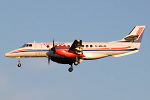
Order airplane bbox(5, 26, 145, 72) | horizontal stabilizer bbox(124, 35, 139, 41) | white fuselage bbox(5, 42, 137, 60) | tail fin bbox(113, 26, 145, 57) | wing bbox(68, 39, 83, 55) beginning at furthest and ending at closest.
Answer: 1. horizontal stabilizer bbox(124, 35, 139, 41)
2. tail fin bbox(113, 26, 145, 57)
3. white fuselage bbox(5, 42, 137, 60)
4. airplane bbox(5, 26, 145, 72)
5. wing bbox(68, 39, 83, 55)

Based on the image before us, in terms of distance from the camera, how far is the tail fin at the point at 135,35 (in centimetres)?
4784

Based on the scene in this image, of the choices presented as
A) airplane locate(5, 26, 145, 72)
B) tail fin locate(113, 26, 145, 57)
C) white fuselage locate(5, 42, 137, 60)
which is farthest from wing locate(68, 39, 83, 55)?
tail fin locate(113, 26, 145, 57)

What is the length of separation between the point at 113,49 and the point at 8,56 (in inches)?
617

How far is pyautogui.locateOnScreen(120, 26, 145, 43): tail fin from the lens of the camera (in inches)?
1884

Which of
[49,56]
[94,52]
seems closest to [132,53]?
[94,52]

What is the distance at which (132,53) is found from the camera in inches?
1860

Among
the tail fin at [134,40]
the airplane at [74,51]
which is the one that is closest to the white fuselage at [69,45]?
the airplane at [74,51]

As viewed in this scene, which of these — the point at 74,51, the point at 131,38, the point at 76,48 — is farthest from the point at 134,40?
the point at 76,48

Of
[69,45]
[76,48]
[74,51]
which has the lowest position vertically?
[74,51]

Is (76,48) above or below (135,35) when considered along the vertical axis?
below

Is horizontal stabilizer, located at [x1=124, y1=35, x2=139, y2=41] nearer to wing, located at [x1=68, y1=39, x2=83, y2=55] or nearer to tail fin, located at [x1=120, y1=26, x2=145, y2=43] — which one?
tail fin, located at [x1=120, y1=26, x2=145, y2=43]

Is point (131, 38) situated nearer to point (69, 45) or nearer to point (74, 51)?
point (69, 45)

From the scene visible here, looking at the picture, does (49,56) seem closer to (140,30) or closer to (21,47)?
(21,47)

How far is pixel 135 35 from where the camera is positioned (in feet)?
158
